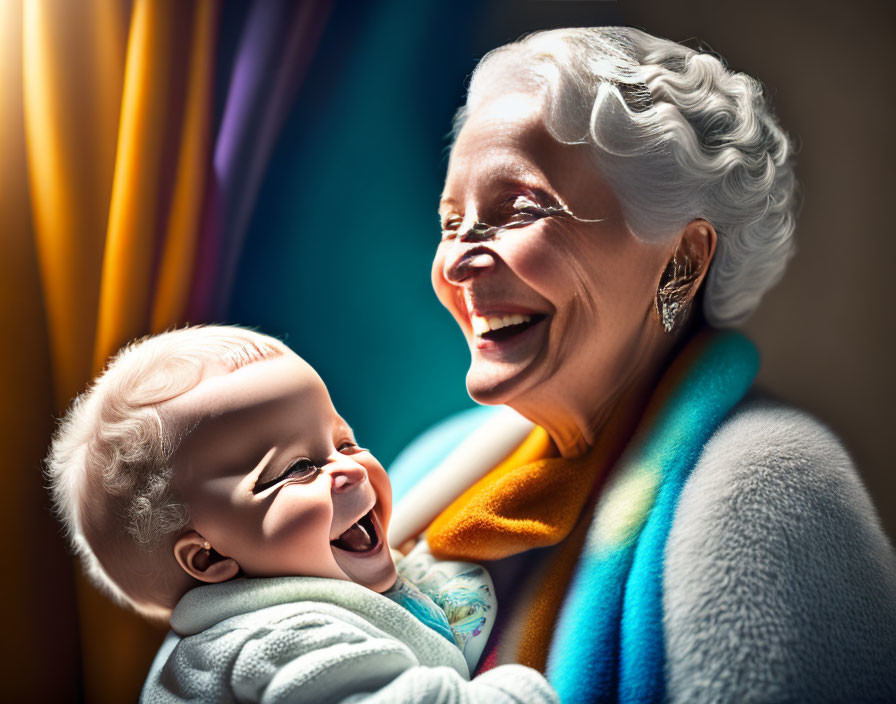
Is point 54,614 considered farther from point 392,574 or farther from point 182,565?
point 392,574

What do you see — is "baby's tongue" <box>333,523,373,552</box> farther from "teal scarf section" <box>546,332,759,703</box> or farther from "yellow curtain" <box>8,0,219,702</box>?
"yellow curtain" <box>8,0,219,702</box>

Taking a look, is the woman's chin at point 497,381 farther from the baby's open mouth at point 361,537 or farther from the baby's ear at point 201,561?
the baby's ear at point 201,561

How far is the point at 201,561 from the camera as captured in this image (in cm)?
90

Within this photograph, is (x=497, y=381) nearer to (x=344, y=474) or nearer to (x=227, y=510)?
(x=344, y=474)

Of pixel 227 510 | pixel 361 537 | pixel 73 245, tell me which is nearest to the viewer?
pixel 227 510

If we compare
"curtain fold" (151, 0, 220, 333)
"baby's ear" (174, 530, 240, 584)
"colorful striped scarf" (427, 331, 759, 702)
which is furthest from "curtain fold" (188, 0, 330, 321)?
"colorful striped scarf" (427, 331, 759, 702)

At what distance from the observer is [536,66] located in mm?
1015

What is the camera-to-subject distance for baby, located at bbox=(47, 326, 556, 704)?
84cm

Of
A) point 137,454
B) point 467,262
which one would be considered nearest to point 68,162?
point 137,454

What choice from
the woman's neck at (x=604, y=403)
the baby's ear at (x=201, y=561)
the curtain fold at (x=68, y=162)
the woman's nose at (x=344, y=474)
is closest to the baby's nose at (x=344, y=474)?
the woman's nose at (x=344, y=474)

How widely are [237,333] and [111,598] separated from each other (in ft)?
1.59

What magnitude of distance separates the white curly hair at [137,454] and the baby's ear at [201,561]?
2cm

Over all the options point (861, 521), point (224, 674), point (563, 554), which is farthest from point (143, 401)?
point (861, 521)

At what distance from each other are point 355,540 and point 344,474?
118mm
